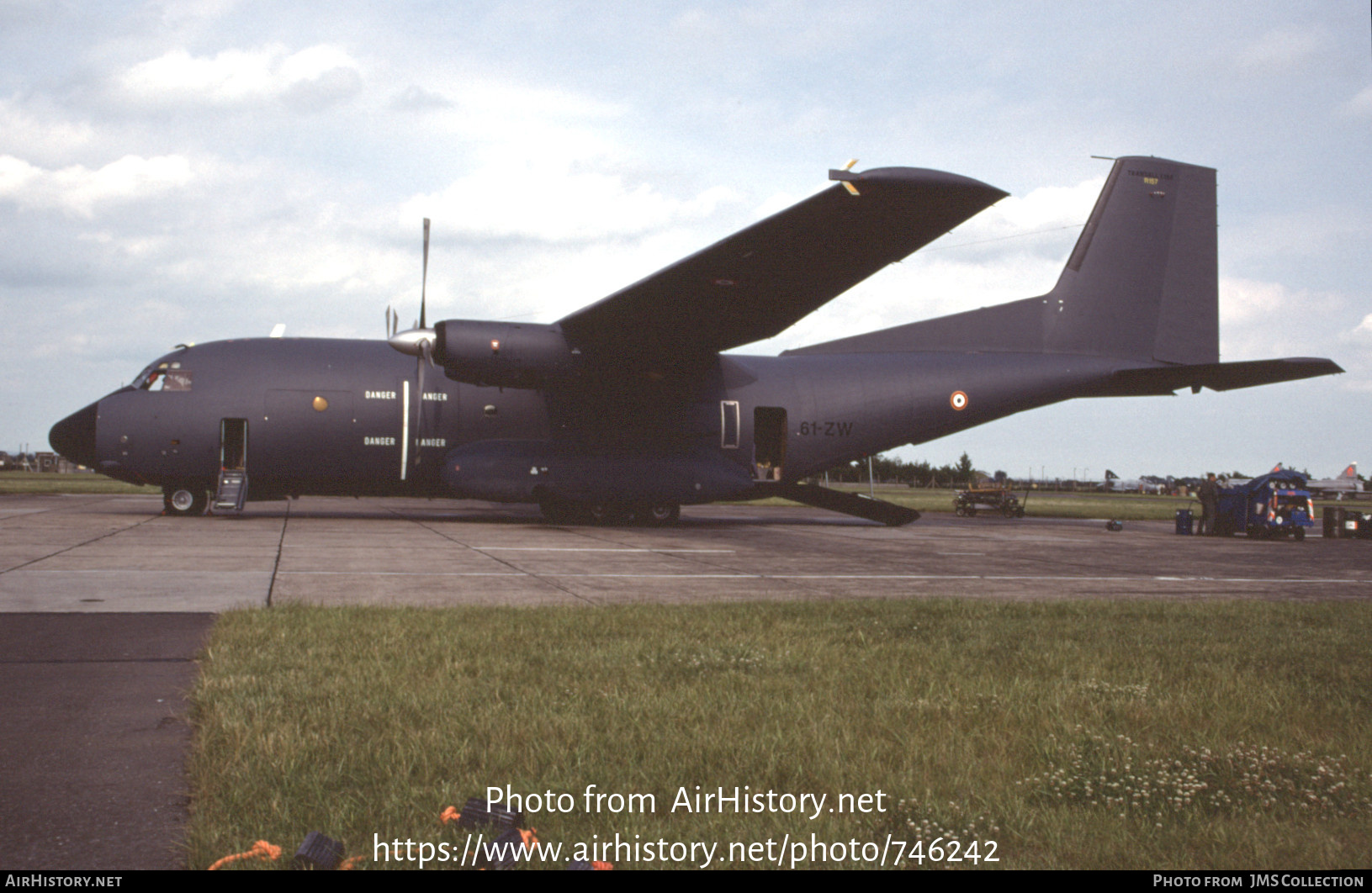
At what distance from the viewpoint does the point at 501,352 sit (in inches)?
680

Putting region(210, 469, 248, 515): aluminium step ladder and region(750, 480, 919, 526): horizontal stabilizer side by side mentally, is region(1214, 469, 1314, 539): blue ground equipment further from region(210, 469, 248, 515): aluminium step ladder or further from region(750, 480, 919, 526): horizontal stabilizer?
region(210, 469, 248, 515): aluminium step ladder

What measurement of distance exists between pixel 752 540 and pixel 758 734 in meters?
12.4

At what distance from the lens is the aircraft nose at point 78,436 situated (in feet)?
60.2

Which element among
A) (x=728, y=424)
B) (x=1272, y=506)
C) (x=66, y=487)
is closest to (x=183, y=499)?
(x=728, y=424)

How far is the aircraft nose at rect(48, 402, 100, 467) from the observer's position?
60.2 ft

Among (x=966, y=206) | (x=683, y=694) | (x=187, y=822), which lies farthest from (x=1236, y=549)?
(x=187, y=822)

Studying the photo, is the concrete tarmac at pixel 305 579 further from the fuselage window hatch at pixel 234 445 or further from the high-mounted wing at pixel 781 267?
the high-mounted wing at pixel 781 267

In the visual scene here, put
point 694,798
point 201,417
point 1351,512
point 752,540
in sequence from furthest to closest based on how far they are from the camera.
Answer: point 1351,512
point 201,417
point 752,540
point 694,798

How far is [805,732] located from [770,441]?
16.9 metres

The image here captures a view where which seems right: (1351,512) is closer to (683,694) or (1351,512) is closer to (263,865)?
(683,694)

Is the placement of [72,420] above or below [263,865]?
above

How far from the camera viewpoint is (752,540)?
16.7 m

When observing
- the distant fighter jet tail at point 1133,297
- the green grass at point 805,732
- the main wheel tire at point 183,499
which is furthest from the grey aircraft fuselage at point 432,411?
the green grass at point 805,732

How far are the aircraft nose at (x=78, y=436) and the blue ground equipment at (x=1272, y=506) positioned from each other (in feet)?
80.5
